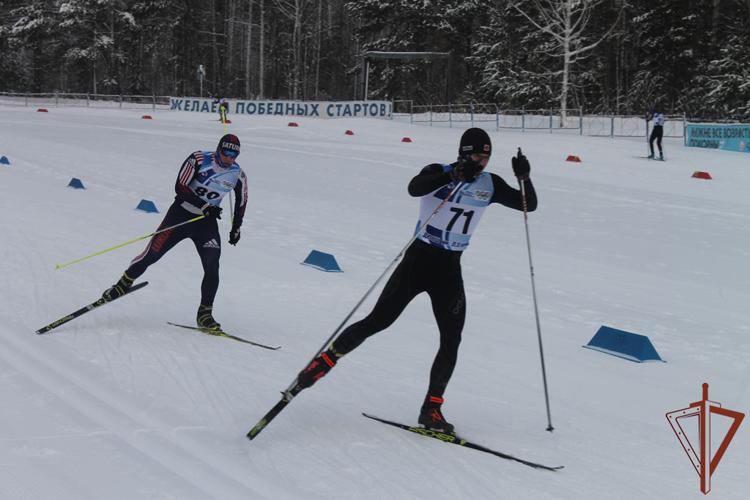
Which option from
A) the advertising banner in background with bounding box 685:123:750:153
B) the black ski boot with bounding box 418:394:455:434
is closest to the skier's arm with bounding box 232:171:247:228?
the black ski boot with bounding box 418:394:455:434

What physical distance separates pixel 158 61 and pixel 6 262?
63.2 meters

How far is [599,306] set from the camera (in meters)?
8.91

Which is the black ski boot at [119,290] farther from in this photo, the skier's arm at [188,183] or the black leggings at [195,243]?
the skier's arm at [188,183]

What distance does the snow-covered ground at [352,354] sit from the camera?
4.26m

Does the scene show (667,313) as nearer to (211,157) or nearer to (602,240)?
(602,240)

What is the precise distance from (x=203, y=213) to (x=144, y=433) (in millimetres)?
2568

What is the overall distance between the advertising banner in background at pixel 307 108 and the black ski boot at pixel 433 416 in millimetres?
30772

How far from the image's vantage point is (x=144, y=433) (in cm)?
455

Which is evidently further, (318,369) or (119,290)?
(119,290)

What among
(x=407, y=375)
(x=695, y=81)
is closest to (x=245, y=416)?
(x=407, y=375)

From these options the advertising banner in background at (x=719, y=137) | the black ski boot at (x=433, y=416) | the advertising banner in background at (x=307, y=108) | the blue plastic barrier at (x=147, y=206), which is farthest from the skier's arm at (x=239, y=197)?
the advertising banner in background at (x=307, y=108)

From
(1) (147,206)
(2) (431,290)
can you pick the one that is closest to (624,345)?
(2) (431,290)

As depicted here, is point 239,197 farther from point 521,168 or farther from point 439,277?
point 521,168

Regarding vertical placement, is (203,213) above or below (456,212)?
below
